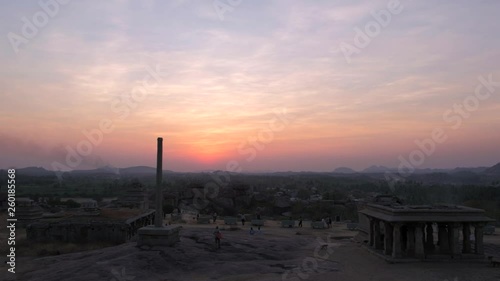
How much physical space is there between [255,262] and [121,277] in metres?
6.84

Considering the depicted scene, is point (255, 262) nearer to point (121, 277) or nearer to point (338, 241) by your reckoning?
point (121, 277)

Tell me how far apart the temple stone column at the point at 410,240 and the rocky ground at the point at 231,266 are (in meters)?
1.37

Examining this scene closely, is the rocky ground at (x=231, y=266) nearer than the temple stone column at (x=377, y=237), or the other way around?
the rocky ground at (x=231, y=266)

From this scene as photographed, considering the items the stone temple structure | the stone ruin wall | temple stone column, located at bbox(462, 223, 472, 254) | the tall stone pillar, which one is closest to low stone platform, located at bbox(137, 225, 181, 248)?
the tall stone pillar

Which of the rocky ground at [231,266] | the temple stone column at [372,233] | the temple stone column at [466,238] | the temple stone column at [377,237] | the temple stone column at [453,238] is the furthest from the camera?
the temple stone column at [372,233]

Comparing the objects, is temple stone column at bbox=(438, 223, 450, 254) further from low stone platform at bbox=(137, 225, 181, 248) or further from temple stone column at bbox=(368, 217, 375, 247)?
low stone platform at bbox=(137, 225, 181, 248)

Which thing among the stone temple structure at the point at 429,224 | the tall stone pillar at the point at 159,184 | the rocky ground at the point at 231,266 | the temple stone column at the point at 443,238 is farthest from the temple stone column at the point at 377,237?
the tall stone pillar at the point at 159,184

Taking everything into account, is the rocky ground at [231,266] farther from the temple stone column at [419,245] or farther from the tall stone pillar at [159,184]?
the tall stone pillar at [159,184]

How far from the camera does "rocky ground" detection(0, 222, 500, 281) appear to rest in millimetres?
19484

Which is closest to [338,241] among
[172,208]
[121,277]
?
[121,277]

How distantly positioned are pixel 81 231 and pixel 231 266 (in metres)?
14.2

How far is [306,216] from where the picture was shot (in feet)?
174

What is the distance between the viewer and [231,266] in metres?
21.2

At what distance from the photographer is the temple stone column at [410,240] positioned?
938 inches
